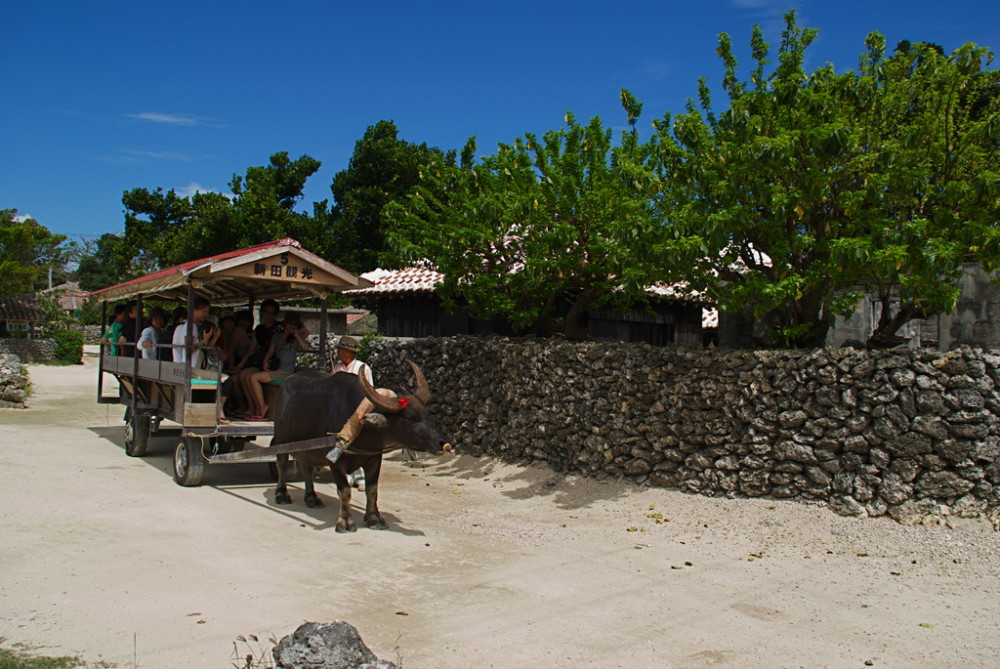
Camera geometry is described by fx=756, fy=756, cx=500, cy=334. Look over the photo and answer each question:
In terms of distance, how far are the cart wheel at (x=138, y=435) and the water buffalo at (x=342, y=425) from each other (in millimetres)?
3312

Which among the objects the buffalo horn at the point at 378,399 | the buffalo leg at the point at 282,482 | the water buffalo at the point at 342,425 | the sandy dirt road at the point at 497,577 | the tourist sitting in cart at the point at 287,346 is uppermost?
the tourist sitting in cart at the point at 287,346

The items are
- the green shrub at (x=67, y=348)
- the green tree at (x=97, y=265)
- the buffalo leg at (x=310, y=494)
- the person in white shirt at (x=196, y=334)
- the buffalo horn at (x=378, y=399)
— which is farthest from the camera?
the green tree at (x=97, y=265)

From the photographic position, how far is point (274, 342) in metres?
10.2

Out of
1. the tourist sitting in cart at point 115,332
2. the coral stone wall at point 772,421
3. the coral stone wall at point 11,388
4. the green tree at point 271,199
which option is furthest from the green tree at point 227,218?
the coral stone wall at point 772,421

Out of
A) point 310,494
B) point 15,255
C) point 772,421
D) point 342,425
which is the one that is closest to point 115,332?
point 310,494

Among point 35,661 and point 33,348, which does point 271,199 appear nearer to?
point 33,348

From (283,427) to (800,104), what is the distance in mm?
6363

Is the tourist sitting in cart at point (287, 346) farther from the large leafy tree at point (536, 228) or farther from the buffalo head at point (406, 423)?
the buffalo head at point (406, 423)

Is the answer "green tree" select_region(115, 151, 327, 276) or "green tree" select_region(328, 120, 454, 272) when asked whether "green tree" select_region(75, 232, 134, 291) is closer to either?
"green tree" select_region(115, 151, 327, 276)

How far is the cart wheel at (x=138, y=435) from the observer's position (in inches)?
420

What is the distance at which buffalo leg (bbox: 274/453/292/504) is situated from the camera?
8391 millimetres

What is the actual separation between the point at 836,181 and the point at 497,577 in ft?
17.8

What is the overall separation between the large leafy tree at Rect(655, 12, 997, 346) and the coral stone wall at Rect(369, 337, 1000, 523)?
2.40 ft

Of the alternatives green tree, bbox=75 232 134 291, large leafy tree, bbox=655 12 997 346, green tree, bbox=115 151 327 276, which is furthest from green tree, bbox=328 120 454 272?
green tree, bbox=75 232 134 291
